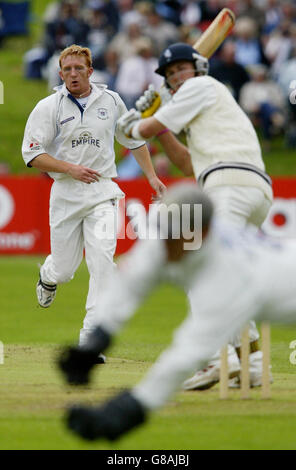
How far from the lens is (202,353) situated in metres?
4.89

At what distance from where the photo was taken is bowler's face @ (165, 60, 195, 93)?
736 centimetres

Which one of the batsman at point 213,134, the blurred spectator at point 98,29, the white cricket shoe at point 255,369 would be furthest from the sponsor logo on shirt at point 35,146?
the blurred spectator at point 98,29

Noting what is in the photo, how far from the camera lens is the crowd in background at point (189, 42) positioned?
21078 mm

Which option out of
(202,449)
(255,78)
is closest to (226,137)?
(202,449)

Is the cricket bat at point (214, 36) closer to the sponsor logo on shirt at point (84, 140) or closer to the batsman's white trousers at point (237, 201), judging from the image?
the sponsor logo on shirt at point (84, 140)

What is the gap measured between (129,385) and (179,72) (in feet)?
7.38

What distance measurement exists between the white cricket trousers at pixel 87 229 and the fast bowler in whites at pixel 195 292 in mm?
3681

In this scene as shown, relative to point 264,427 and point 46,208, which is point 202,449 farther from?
point 46,208

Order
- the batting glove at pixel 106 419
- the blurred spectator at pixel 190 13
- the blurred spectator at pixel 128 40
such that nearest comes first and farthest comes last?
the batting glove at pixel 106 419 → the blurred spectator at pixel 128 40 → the blurred spectator at pixel 190 13

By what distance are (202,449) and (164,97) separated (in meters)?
2.87

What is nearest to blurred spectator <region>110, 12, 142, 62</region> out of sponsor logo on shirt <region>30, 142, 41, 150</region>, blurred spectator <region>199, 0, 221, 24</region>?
blurred spectator <region>199, 0, 221, 24</region>

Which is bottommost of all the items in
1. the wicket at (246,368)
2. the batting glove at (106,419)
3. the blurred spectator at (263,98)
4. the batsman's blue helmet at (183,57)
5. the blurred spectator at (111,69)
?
the batting glove at (106,419)

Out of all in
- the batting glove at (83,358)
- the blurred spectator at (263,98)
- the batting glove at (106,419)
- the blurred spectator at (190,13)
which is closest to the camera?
the batting glove at (106,419)

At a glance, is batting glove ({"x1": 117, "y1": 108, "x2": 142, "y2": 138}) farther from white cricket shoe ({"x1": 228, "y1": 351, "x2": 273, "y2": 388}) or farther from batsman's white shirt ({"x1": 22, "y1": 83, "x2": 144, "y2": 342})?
white cricket shoe ({"x1": 228, "y1": 351, "x2": 273, "y2": 388})
